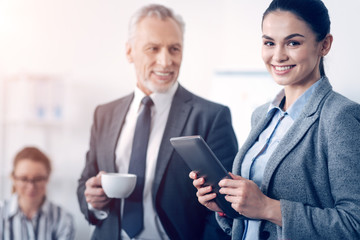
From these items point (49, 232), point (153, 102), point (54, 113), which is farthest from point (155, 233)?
point (54, 113)

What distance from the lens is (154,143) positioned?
152 centimetres

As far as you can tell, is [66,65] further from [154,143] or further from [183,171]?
[183,171]

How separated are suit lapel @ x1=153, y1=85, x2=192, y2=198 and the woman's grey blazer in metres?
0.53

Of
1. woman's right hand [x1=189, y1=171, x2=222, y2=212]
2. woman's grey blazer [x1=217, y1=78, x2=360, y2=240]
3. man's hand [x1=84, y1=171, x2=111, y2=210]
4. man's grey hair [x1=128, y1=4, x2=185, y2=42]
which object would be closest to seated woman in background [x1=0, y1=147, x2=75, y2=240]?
man's hand [x1=84, y1=171, x2=111, y2=210]

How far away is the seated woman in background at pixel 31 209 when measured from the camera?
2002 millimetres

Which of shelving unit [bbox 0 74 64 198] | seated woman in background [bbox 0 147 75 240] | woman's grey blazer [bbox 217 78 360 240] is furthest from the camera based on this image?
shelving unit [bbox 0 74 64 198]

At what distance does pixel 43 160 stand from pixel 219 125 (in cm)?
118

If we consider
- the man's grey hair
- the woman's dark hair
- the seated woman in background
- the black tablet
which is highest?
the man's grey hair

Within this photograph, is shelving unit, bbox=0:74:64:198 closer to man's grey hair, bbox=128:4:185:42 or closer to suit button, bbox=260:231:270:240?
man's grey hair, bbox=128:4:185:42

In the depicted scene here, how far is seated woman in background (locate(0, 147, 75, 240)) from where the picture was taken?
2.00 meters

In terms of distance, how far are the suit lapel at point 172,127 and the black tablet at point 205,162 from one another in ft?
1.35

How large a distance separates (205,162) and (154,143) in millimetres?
582

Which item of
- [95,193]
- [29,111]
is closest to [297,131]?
[95,193]

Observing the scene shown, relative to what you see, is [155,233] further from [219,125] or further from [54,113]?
[54,113]
